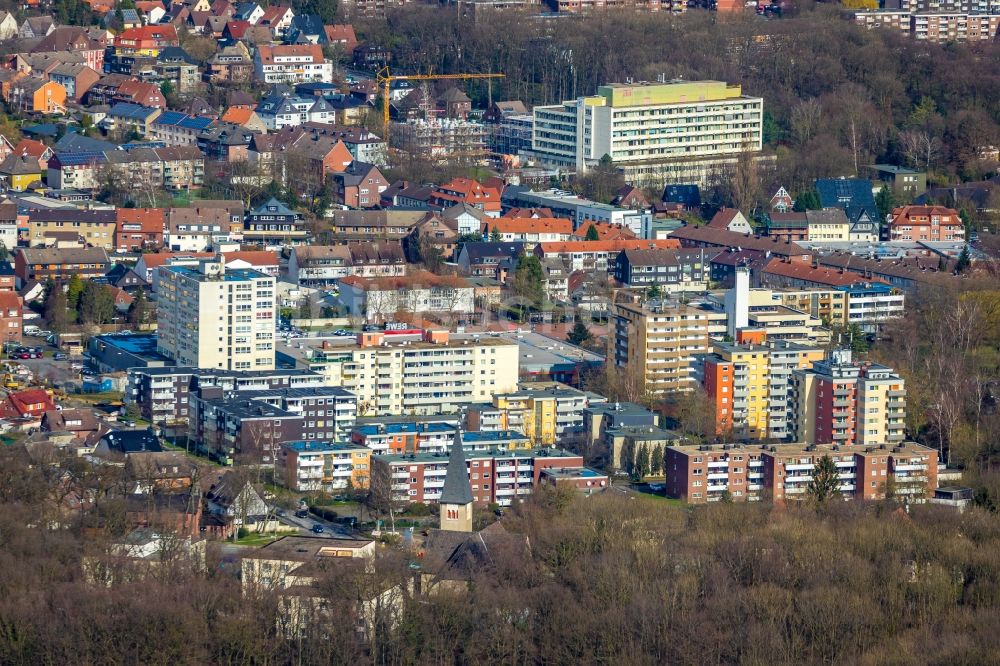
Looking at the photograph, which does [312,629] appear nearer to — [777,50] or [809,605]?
[809,605]

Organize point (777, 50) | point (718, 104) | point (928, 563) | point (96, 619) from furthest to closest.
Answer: point (777, 50) → point (718, 104) → point (928, 563) → point (96, 619)

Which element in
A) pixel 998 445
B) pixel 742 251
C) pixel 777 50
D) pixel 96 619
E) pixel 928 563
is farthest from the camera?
pixel 777 50

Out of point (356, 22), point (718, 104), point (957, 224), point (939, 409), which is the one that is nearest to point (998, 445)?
point (939, 409)

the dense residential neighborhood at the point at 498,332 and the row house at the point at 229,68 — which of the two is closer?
the dense residential neighborhood at the point at 498,332

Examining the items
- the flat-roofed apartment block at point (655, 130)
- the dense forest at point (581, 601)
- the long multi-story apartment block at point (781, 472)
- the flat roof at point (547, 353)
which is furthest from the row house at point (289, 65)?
the dense forest at point (581, 601)

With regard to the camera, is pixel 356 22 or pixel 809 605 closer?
pixel 809 605

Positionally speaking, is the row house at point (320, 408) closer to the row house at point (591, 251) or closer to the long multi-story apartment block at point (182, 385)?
the long multi-story apartment block at point (182, 385)
